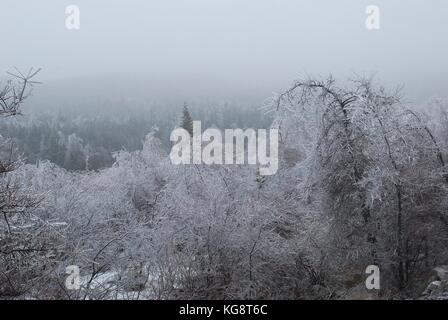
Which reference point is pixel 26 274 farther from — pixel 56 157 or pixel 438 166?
pixel 56 157

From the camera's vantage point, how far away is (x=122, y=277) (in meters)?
10.9

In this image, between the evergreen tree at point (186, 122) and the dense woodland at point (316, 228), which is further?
the evergreen tree at point (186, 122)

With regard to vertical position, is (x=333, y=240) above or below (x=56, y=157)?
above

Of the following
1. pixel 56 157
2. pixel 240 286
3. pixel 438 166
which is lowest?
pixel 56 157

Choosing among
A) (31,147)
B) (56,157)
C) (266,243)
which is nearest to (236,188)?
(266,243)

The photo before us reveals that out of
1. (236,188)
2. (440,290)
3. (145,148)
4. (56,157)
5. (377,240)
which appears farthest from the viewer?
(56,157)

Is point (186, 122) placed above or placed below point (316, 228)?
above

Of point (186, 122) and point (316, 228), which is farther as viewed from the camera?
point (186, 122)

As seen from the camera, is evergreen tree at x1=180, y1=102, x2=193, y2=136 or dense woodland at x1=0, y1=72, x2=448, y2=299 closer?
dense woodland at x1=0, y1=72, x2=448, y2=299

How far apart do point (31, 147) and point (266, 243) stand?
3202 inches
